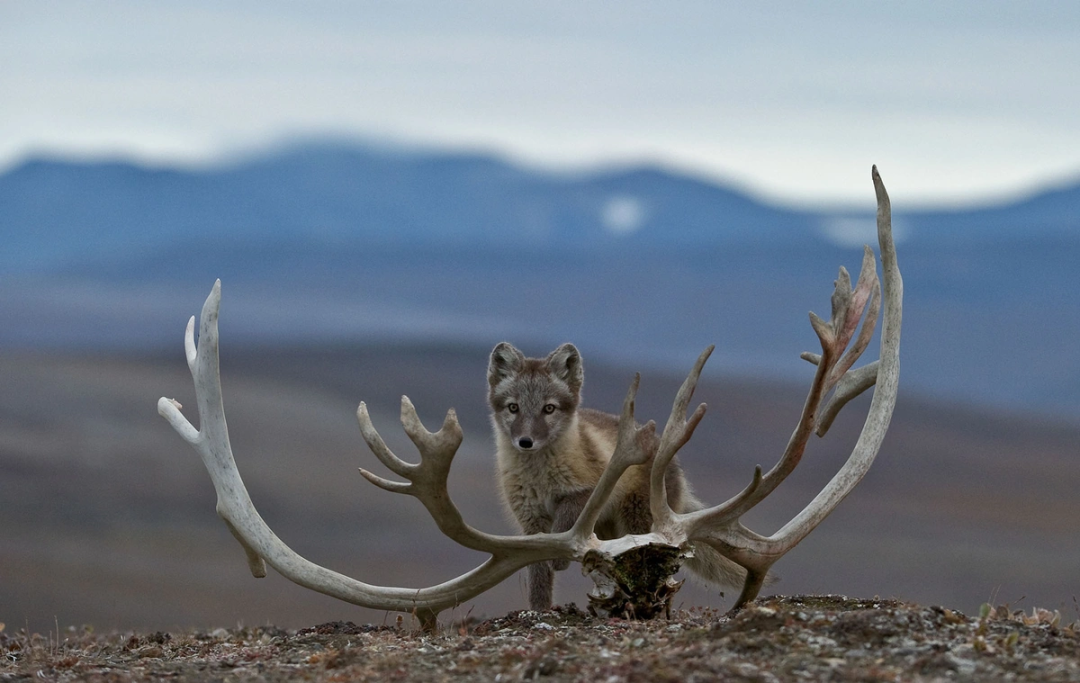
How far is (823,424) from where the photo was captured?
8.60 m

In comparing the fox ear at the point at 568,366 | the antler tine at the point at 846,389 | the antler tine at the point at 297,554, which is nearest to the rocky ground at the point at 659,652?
the antler tine at the point at 297,554

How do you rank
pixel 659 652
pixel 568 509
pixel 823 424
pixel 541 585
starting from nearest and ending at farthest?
pixel 659 652 → pixel 823 424 → pixel 541 585 → pixel 568 509

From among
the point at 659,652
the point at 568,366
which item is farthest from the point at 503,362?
the point at 659,652

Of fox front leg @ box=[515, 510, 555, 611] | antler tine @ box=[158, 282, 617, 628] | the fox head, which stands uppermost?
the fox head

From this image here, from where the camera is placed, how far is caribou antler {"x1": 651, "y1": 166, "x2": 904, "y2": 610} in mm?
8055

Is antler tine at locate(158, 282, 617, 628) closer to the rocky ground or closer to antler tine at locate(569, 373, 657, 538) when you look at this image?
the rocky ground

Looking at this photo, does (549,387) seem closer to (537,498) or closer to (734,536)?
(537,498)

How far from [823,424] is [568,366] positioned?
7.25 feet

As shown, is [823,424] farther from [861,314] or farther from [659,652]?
[659,652]

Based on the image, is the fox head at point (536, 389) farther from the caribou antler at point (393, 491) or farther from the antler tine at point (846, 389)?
the antler tine at point (846, 389)

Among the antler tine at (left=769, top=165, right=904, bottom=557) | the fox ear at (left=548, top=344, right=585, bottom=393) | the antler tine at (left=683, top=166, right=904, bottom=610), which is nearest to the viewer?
the antler tine at (left=683, top=166, right=904, bottom=610)

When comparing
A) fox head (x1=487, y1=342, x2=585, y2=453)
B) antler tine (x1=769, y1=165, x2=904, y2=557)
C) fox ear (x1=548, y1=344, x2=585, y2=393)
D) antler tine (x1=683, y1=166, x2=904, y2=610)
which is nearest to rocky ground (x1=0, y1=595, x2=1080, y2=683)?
antler tine (x1=683, y1=166, x2=904, y2=610)

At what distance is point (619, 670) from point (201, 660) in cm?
329

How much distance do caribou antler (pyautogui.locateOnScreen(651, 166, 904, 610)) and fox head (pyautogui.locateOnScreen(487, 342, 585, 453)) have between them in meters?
1.58
